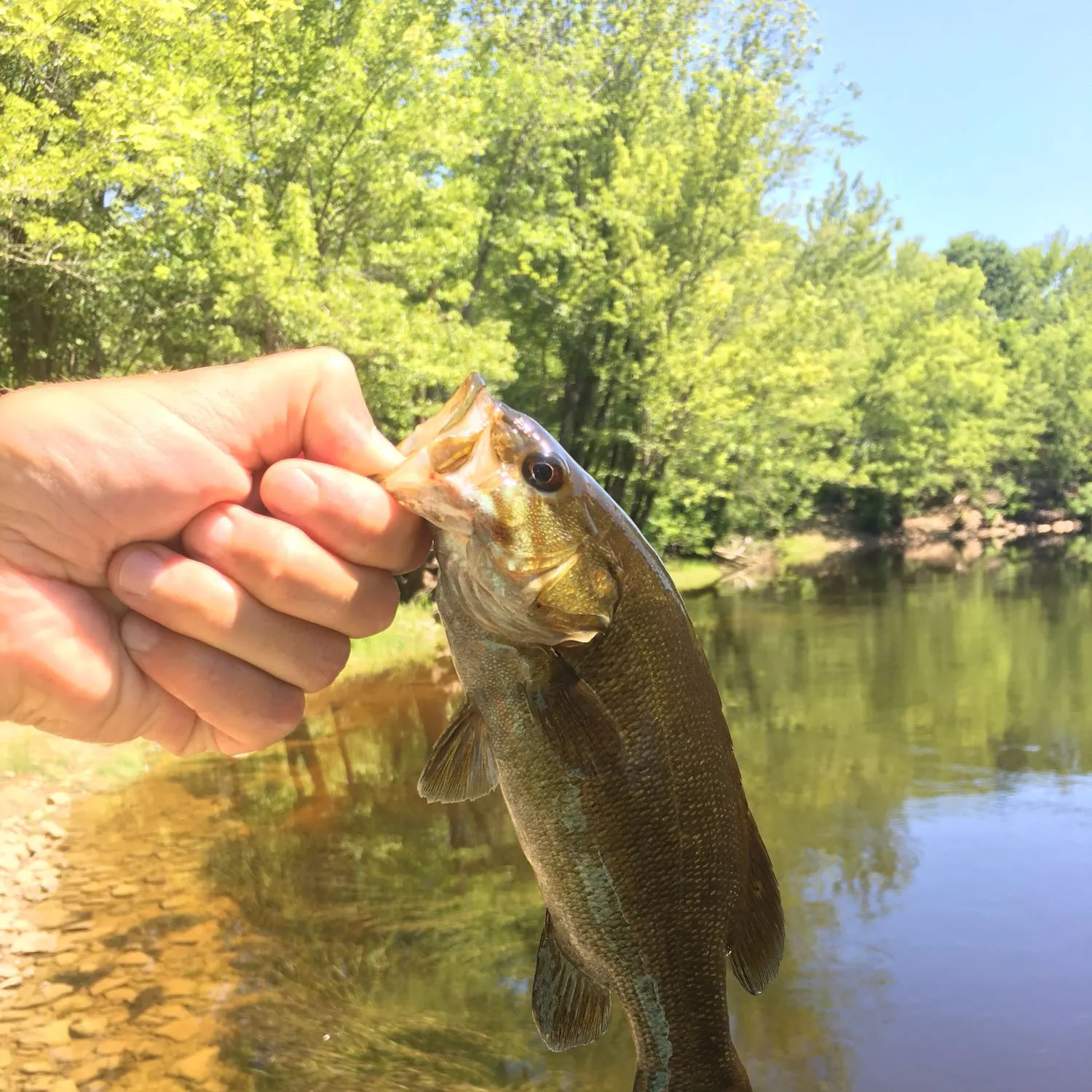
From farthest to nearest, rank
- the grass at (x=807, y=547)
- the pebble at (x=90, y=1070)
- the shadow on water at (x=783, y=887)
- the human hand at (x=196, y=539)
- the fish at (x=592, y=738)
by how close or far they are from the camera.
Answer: the grass at (x=807, y=547) < the shadow on water at (x=783, y=887) < the pebble at (x=90, y=1070) < the fish at (x=592, y=738) < the human hand at (x=196, y=539)

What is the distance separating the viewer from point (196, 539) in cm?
240

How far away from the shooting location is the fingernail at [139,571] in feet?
7.74

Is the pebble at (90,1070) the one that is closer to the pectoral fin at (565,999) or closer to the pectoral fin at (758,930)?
the pectoral fin at (565,999)

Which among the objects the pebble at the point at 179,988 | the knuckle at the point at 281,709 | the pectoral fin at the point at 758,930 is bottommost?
the pebble at the point at 179,988

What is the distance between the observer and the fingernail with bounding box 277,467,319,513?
2357 millimetres

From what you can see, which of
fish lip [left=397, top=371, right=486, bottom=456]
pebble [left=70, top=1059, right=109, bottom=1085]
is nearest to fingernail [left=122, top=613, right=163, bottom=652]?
fish lip [left=397, top=371, right=486, bottom=456]

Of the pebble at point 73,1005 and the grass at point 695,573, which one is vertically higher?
the grass at point 695,573

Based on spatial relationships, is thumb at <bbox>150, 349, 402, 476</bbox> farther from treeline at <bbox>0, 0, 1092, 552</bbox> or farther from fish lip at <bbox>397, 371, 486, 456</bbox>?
treeline at <bbox>0, 0, 1092, 552</bbox>

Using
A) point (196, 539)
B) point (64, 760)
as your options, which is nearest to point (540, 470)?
point (196, 539)

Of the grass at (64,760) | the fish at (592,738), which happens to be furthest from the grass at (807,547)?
the fish at (592,738)

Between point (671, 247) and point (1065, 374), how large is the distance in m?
37.6

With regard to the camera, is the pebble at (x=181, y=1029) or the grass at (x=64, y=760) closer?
the pebble at (x=181, y=1029)

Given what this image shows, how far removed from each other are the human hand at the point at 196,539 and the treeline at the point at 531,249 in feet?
37.4

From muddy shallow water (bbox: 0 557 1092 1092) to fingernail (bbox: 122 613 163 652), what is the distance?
4.36 metres
